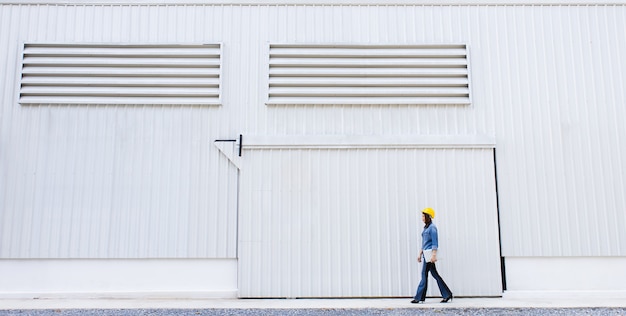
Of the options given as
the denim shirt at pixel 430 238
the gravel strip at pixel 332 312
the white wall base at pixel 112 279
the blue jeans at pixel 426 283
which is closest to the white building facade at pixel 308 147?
the white wall base at pixel 112 279

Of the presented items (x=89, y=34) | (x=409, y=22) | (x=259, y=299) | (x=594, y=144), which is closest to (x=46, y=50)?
(x=89, y=34)

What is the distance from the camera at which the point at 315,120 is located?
31.3ft

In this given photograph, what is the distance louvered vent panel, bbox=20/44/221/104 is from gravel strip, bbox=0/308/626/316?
12.7ft

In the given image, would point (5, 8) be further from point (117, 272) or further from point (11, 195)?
point (117, 272)

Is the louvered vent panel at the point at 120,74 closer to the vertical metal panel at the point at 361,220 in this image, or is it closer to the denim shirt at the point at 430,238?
the vertical metal panel at the point at 361,220

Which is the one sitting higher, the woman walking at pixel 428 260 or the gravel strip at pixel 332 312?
the woman walking at pixel 428 260

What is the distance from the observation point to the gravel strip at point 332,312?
303 inches

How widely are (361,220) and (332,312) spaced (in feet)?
6.28

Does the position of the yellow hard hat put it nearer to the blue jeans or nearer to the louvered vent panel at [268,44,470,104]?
the blue jeans

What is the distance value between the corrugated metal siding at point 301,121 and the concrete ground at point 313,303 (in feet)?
2.78

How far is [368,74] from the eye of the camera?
967cm

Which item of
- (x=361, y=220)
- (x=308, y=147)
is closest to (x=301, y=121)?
(x=308, y=147)

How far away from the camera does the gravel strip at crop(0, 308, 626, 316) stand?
303 inches

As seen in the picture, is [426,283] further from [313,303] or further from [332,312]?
[313,303]
